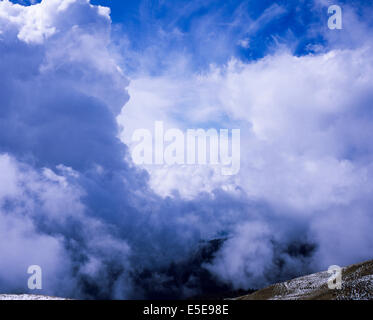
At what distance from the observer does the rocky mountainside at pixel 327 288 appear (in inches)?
2630

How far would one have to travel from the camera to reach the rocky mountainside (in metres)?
66.8

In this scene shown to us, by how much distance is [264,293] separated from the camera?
129875 mm

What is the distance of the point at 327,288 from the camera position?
86.9 metres
